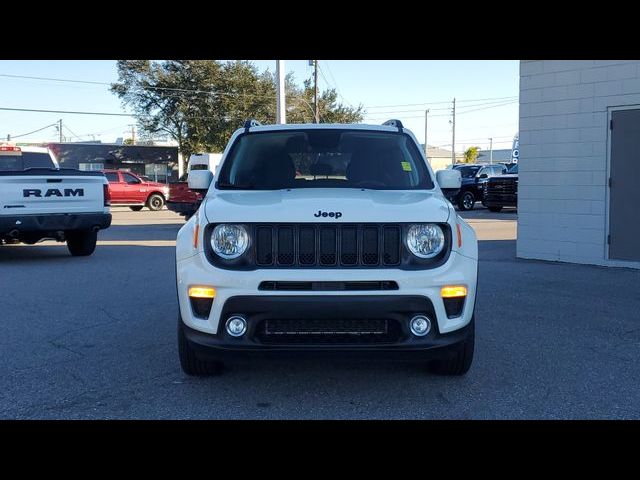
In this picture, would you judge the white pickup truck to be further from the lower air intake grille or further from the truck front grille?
the truck front grille

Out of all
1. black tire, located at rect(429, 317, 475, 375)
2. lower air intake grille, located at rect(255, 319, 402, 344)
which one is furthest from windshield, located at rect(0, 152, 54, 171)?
black tire, located at rect(429, 317, 475, 375)

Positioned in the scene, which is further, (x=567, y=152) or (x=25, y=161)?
(x=25, y=161)

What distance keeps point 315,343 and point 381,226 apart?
2.77 ft

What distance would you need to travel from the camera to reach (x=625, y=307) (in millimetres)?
7902

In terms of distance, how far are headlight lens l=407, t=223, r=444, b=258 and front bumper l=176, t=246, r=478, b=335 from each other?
0.42ft

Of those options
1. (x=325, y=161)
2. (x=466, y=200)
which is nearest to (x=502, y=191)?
(x=466, y=200)

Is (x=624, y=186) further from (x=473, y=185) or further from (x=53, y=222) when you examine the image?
(x=473, y=185)

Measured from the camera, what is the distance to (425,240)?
4602 millimetres

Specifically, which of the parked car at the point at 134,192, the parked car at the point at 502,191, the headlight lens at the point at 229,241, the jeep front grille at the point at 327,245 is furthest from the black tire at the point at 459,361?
the parked car at the point at 134,192

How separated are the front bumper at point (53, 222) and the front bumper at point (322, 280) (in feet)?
26.4

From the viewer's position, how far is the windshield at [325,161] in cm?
570

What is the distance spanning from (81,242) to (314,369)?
339 inches
